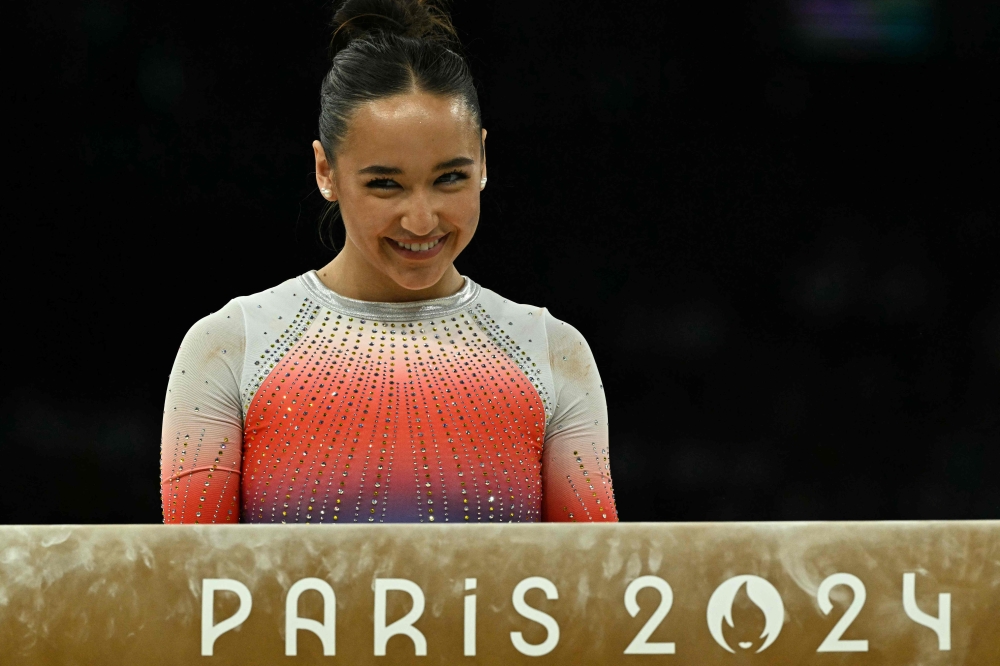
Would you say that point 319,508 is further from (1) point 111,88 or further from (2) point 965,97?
(2) point 965,97

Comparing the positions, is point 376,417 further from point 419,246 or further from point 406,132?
point 406,132

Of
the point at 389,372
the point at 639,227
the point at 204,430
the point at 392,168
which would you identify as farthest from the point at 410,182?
the point at 639,227

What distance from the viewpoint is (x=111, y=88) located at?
7.72 ft

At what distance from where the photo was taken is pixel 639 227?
2.48m

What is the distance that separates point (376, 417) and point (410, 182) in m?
0.30

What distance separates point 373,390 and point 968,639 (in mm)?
751

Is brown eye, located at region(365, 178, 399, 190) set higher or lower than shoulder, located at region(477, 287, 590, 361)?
higher

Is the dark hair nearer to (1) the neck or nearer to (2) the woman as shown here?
(2) the woman

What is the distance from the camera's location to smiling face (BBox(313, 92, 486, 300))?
1573mm

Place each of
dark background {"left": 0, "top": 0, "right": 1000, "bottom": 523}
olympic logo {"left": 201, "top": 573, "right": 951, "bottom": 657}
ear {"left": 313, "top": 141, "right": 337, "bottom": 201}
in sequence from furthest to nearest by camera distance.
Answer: dark background {"left": 0, "top": 0, "right": 1000, "bottom": 523}, ear {"left": 313, "top": 141, "right": 337, "bottom": 201}, olympic logo {"left": 201, "top": 573, "right": 951, "bottom": 657}

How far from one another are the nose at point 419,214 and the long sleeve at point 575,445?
0.84 feet

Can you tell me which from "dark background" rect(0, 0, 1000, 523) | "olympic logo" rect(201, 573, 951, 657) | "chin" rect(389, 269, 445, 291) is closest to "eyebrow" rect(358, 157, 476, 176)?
"chin" rect(389, 269, 445, 291)

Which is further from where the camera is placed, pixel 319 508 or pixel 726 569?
pixel 319 508

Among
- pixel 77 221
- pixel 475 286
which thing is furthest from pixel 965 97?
pixel 77 221
